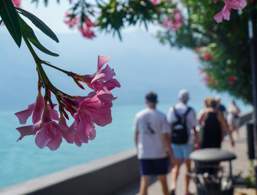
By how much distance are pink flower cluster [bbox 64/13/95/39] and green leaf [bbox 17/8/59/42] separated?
315 centimetres

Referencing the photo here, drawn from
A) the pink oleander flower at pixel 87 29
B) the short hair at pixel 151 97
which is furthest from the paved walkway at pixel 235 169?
the pink oleander flower at pixel 87 29

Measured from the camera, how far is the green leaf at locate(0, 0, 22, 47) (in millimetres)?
1077

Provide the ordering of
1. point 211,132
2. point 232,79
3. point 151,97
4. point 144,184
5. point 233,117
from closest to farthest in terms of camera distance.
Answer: point 151,97
point 144,184
point 211,132
point 232,79
point 233,117

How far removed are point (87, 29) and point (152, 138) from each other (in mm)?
3855

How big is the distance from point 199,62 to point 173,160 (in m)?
10.7

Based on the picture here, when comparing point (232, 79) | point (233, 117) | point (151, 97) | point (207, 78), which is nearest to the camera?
point (151, 97)

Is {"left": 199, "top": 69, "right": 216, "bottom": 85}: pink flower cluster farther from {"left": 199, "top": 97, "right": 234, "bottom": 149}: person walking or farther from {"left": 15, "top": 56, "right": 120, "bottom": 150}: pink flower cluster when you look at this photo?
{"left": 15, "top": 56, "right": 120, "bottom": 150}: pink flower cluster

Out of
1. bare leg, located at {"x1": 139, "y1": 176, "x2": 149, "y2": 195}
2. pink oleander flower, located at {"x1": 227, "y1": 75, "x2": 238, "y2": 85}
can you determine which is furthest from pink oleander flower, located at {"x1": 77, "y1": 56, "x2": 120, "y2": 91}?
pink oleander flower, located at {"x1": 227, "y1": 75, "x2": 238, "y2": 85}

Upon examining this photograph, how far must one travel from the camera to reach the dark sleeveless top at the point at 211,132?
10.2 metres

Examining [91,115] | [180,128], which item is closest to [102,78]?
[91,115]

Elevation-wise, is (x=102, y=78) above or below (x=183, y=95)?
above

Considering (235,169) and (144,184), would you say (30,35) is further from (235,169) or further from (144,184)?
(235,169)

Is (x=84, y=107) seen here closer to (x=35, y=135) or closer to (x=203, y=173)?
(x=35, y=135)

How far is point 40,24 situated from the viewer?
3.84ft
